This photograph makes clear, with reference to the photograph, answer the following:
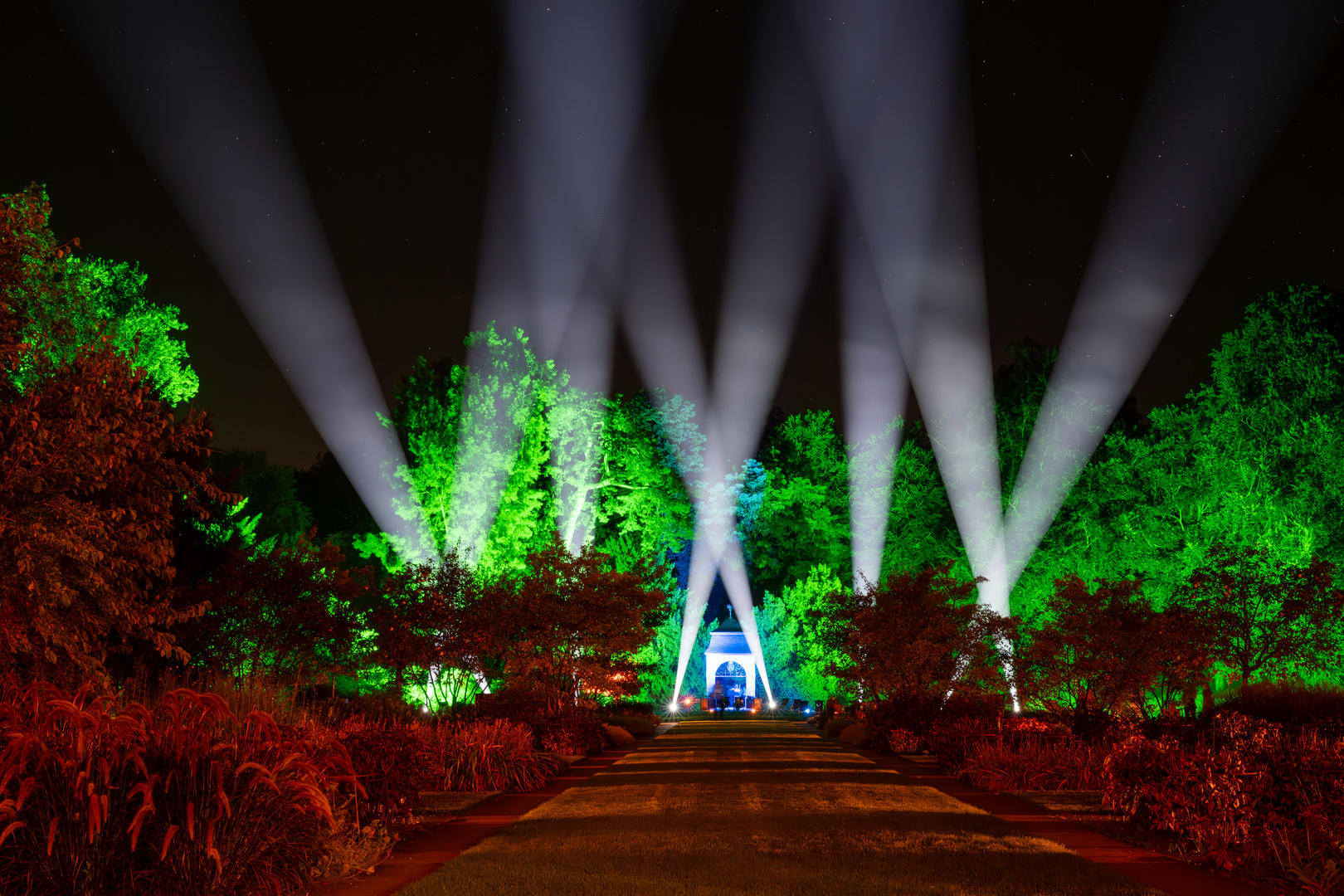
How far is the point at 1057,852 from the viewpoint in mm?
9773

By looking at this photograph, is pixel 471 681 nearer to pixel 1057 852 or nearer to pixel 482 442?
pixel 482 442

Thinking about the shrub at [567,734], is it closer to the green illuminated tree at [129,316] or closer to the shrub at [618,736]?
the shrub at [618,736]

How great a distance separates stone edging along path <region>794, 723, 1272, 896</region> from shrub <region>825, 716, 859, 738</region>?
1434 centimetres

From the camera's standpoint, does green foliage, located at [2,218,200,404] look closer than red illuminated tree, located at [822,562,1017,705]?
No

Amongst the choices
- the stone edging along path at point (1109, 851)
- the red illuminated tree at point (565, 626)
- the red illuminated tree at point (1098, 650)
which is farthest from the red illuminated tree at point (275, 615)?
the red illuminated tree at point (1098, 650)

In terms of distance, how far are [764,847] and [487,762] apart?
288 inches

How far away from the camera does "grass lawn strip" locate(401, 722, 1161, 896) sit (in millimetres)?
8078

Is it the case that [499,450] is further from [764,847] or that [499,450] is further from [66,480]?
[764,847]

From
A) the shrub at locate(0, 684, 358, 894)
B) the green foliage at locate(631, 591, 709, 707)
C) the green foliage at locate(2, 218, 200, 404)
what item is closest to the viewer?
the shrub at locate(0, 684, 358, 894)

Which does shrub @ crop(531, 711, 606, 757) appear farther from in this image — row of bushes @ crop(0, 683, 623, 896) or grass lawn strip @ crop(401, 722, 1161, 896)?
row of bushes @ crop(0, 683, 623, 896)

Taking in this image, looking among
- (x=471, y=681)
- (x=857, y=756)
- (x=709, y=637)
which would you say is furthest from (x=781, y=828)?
(x=709, y=637)

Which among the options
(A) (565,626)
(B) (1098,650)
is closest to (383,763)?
(A) (565,626)

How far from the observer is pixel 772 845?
10.0 m

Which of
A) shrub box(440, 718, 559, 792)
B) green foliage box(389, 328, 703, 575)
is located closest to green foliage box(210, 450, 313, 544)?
green foliage box(389, 328, 703, 575)
